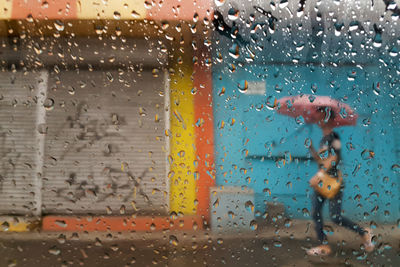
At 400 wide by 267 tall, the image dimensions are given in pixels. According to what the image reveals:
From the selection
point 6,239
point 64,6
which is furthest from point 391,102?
point 6,239

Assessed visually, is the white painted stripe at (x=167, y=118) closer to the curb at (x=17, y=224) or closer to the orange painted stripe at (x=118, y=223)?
the orange painted stripe at (x=118, y=223)

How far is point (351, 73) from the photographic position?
89 centimetres

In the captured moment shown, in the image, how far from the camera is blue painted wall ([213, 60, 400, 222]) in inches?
33.0

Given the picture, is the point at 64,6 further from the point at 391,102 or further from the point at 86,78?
the point at 391,102

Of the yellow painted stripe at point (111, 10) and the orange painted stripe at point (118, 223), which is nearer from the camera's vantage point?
the orange painted stripe at point (118, 223)

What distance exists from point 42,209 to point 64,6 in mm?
594

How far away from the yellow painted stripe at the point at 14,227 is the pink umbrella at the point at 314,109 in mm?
773

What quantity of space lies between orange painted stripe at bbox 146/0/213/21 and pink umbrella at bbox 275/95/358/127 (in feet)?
1.19

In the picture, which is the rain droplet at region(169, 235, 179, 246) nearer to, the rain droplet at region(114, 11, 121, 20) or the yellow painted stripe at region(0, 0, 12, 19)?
the rain droplet at region(114, 11, 121, 20)

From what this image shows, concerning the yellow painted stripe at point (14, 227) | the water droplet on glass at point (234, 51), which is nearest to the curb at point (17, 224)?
the yellow painted stripe at point (14, 227)

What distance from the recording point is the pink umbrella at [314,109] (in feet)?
2.83

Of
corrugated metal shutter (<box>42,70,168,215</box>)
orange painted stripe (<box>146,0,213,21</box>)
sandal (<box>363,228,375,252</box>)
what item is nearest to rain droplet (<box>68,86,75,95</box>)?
corrugated metal shutter (<box>42,70,168,215</box>)

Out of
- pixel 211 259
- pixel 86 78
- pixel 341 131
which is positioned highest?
pixel 86 78

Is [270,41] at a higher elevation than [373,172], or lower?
higher
